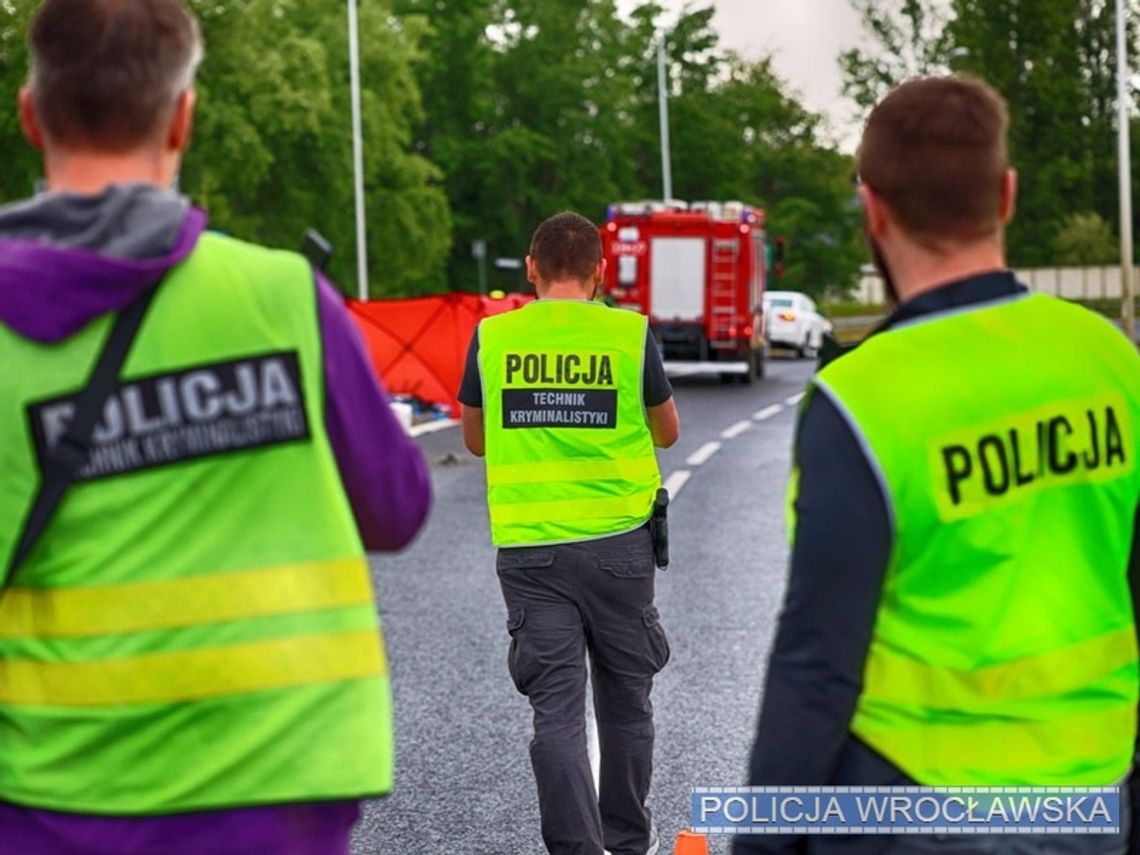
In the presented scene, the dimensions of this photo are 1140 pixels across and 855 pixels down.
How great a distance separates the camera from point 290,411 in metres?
2.53

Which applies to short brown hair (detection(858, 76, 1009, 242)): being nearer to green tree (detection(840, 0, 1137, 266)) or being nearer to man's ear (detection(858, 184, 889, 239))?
man's ear (detection(858, 184, 889, 239))

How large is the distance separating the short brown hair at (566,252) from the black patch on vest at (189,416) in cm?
335

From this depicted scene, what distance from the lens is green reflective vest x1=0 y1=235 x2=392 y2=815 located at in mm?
2479

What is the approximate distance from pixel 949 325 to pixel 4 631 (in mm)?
1202

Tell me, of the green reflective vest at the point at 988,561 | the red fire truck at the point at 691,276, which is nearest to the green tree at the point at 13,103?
the red fire truck at the point at 691,276

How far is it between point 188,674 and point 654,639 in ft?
11.2

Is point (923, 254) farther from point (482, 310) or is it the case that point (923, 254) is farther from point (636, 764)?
point (482, 310)

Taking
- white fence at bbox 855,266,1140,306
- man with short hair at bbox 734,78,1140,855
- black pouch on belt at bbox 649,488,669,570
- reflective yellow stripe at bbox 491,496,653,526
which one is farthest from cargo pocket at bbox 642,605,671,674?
white fence at bbox 855,266,1140,306

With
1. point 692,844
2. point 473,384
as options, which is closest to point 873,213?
point 692,844

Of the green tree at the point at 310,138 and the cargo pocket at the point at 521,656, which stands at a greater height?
the green tree at the point at 310,138

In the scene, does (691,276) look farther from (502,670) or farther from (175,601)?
(175,601)

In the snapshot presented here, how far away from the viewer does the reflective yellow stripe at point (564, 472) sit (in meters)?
5.74

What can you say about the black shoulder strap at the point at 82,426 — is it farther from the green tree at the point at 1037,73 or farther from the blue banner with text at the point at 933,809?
the green tree at the point at 1037,73

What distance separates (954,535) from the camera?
262cm
